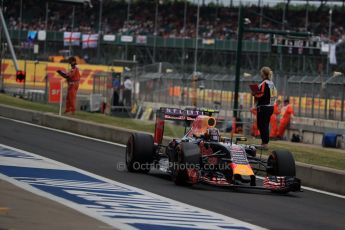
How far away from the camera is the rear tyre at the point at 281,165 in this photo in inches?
578

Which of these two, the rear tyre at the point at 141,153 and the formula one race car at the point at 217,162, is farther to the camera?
the rear tyre at the point at 141,153

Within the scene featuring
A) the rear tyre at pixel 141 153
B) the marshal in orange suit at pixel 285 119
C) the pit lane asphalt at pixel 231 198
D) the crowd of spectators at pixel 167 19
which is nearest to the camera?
the pit lane asphalt at pixel 231 198

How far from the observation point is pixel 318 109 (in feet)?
123

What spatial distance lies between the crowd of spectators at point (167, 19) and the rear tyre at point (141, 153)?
5959cm

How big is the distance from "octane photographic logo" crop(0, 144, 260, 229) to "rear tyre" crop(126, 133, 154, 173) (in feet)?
3.19

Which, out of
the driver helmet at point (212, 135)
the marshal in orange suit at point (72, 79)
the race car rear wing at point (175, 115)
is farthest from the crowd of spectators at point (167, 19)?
the driver helmet at point (212, 135)

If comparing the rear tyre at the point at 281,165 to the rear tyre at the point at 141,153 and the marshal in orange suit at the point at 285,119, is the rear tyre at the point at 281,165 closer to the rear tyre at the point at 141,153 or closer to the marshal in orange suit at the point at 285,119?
the rear tyre at the point at 141,153

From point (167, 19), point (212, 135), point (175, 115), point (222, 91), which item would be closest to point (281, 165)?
point (212, 135)

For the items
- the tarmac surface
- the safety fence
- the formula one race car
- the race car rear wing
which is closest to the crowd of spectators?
the safety fence

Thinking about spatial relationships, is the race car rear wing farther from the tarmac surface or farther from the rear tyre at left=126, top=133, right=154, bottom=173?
the tarmac surface

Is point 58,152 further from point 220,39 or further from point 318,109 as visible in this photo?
point 220,39

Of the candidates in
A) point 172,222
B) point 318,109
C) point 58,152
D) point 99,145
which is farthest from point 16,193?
point 318,109

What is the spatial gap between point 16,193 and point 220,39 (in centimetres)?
6451

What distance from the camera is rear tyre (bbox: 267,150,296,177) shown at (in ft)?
48.1
